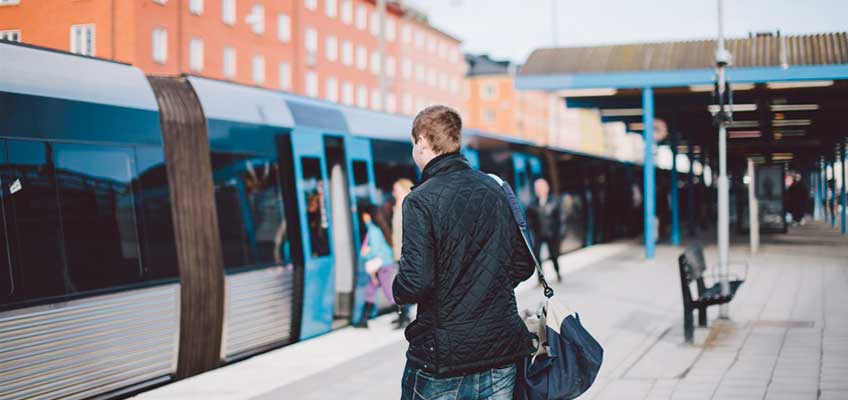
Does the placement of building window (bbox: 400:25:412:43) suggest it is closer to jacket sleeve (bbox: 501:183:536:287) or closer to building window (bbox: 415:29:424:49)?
building window (bbox: 415:29:424:49)

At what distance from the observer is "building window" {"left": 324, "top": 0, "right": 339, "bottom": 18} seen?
3037 centimetres

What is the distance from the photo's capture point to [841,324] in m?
10.8

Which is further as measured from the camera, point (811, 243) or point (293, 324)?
point (811, 243)

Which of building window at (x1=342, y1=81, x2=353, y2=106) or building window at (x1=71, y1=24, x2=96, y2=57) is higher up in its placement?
building window at (x1=342, y1=81, x2=353, y2=106)

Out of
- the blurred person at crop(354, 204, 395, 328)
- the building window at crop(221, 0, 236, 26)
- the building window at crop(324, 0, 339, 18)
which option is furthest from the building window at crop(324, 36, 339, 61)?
the blurred person at crop(354, 204, 395, 328)

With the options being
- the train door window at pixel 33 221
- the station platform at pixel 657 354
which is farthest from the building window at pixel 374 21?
the train door window at pixel 33 221

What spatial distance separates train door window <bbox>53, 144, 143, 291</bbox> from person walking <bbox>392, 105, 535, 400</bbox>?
428cm

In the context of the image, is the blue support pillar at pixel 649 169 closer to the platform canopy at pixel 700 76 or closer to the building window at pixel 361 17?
the platform canopy at pixel 700 76

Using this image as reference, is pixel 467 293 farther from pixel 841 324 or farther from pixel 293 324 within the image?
pixel 841 324

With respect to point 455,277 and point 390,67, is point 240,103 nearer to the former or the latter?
point 455,277

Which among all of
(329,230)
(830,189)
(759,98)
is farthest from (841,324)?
(830,189)

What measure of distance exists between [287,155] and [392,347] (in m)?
2.36

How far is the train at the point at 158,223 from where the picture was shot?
6.73 meters

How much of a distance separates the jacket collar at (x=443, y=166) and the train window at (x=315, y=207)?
23.9 ft
